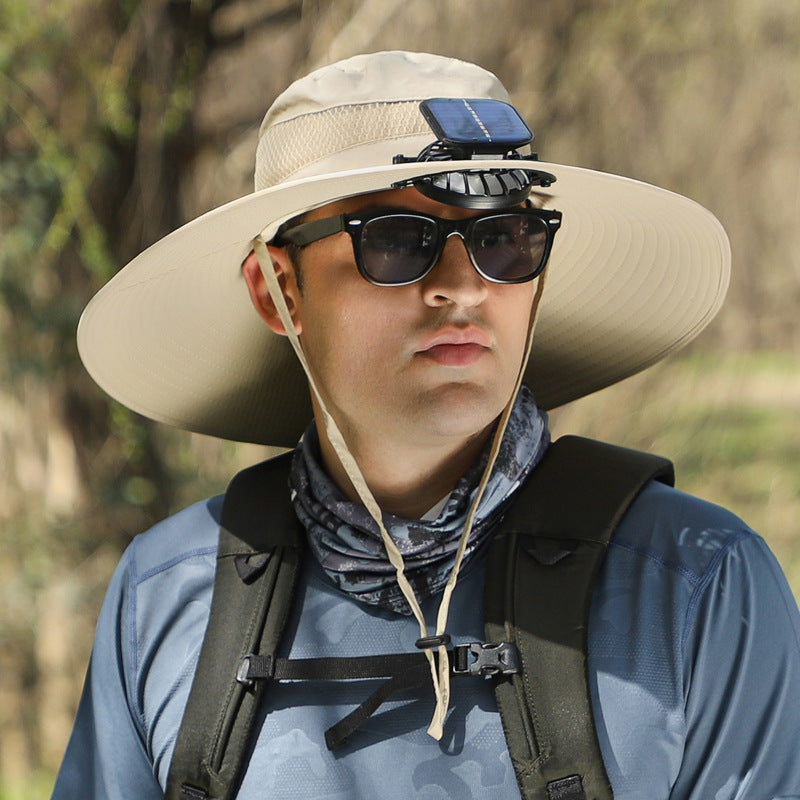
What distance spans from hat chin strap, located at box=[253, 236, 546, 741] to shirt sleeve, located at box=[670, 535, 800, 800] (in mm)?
314

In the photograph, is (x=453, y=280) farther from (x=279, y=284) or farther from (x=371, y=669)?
(x=371, y=669)

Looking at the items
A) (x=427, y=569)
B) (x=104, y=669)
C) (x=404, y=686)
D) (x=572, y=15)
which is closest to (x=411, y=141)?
(x=427, y=569)

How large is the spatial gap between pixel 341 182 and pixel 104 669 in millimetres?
829

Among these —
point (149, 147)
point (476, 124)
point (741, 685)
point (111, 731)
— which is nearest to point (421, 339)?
point (476, 124)

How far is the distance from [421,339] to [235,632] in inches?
19.5

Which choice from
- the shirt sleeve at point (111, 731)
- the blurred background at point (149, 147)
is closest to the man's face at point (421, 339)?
the shirt sleeve at point (111, 731)

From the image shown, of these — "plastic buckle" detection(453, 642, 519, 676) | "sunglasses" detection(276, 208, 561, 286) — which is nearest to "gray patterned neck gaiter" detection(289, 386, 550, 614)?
"plastic buckle" detection(453, 642, 519, 676)

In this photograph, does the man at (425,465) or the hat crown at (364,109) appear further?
the hat crown at (364,109)

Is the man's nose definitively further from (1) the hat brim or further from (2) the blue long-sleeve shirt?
(2) the blue long-sleeve shirt

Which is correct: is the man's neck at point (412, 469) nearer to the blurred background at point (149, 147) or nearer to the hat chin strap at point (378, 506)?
the hat chin strap at point (378, 506)

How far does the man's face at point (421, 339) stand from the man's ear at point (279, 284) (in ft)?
0.34

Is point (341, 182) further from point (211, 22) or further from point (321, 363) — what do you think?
point (211, 22)

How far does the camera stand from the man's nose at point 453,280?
162cm

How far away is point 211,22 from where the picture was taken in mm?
3395
